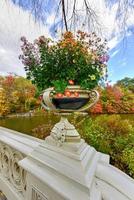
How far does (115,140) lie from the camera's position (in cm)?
516

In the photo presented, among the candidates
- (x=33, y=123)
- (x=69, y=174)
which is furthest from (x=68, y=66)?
(x=33, y=123)

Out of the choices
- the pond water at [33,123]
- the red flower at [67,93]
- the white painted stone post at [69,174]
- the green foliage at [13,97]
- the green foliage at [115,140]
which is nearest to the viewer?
the white painted stone post at [69,174]

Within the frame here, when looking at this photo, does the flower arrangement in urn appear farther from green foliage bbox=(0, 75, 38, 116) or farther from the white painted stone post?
green foliage bbox=(0, 75, 38, 116)

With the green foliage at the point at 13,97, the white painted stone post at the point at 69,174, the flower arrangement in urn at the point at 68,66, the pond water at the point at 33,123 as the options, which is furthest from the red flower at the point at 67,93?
the green foliage at the point at 13,97

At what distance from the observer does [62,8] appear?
5.33 ft

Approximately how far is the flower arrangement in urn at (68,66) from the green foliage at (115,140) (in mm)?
3272

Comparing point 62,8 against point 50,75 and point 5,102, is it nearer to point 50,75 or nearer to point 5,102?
point 50,75

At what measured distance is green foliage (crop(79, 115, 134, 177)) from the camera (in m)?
4.52

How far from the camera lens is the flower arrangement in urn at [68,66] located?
49.3 inches

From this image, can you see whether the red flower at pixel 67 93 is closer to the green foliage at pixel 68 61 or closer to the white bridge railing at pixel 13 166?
the green foliage at pixel 68 61

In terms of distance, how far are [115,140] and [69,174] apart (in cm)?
434

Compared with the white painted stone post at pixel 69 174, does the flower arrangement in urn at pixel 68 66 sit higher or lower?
higher

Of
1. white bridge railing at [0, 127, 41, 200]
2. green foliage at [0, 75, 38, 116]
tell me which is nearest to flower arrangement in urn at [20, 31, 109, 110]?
white bridge railing at [0, 127, 41, 200]

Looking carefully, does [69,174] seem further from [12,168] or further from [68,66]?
[12,168]
